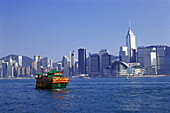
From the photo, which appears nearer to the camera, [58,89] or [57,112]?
[57,112]

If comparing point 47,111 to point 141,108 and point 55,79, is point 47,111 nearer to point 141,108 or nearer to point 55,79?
point 141,108

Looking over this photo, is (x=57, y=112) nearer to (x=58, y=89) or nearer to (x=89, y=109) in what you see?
(x=89, y=109)

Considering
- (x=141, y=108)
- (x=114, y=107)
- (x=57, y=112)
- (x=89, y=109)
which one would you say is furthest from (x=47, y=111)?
(x=141, y=108)

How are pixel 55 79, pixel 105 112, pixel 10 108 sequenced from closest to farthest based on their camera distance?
pixel 105 112 → pixel 10 108 → pixel 55 79

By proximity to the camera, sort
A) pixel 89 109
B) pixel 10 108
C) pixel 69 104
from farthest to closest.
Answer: pixel 69 104, pixel 10 108, pixel 89 109

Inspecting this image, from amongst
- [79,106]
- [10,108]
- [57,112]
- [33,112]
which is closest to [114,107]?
[79,106]

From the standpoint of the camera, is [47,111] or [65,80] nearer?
[47,111]

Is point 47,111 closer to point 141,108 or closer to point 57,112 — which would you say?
point 57,112

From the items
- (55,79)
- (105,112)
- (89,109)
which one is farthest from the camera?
(55,79)

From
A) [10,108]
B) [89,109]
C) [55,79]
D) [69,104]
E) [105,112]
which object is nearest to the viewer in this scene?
[105,112]

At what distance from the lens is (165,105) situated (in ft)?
189

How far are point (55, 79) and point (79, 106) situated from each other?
125 feet

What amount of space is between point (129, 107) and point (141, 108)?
2523mm

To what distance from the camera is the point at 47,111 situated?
52.8m
